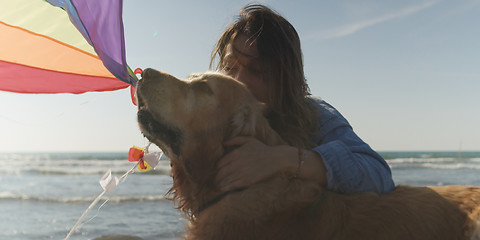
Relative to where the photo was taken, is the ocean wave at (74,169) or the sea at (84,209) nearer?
the sea at (84,209)

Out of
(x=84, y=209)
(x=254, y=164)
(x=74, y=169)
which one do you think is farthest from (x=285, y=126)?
(x=74, y=169)

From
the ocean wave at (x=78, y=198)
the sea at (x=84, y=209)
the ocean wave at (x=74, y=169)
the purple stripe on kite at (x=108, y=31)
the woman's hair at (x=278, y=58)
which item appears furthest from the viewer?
the ocean wave at (x=74, y=169)

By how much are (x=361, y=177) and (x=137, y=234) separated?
5.50 m

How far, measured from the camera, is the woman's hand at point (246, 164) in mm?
2209

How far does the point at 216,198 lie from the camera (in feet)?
7.57

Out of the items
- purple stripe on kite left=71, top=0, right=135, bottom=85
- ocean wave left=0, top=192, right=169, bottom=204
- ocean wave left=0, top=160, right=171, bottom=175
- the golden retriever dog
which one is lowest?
ocean wave left=0, top=160, right=171, bottom=175

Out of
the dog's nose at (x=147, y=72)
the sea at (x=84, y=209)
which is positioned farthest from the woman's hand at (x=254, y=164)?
the sea at (x=84, y=209)

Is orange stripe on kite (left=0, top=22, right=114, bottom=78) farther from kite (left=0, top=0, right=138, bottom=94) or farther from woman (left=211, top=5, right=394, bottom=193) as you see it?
woman (left=211, top=5, right=394, bottom=193)

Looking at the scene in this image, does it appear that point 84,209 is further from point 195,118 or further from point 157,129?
point 195,118

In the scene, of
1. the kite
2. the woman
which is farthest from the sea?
the kite

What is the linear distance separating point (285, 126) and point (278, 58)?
2.31 ft

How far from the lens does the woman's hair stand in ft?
10.4

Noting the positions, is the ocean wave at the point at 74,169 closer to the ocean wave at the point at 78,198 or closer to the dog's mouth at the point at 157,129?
the ocean wave at the point at 78,198

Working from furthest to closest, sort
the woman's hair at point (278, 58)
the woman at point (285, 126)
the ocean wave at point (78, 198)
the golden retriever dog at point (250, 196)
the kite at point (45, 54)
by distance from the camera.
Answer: the ocean wave at point (78, 198) < the kite at point (45, 54) < the woman's hair at point (278, 58) < the woman at point (285, 126) < the golden retriever dog at point (250, 196)
